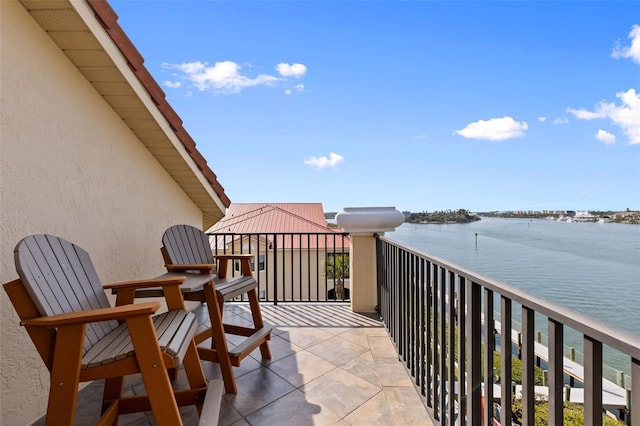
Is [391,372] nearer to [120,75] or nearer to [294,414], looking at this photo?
[294,414]

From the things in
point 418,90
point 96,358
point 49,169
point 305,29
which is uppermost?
point 418,90

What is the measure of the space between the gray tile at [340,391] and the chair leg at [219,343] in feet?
1.64

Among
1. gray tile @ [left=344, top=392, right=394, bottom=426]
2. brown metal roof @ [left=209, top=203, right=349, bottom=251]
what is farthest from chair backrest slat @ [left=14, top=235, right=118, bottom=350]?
brown metal roof @ [left=209, top=203, right=349, bottom=251]

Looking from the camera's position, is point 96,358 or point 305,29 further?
point 305,29

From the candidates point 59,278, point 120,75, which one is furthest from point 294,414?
point 120,75

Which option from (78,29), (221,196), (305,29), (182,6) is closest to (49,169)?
(78,29)

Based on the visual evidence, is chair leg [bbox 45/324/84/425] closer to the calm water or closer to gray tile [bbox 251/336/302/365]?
gray tile [bbox 251/336/302/365]

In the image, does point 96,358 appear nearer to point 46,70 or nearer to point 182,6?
point 46,70

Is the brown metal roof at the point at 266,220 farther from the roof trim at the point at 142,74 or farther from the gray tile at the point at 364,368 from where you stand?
the gray tile at the point at 364,368

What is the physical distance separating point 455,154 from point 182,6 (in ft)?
84.2

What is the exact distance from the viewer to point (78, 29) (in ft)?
6.00

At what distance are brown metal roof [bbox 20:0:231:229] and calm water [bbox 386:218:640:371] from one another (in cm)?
778

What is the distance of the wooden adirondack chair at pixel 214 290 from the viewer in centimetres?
216

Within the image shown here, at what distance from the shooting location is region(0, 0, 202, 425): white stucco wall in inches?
66.6
